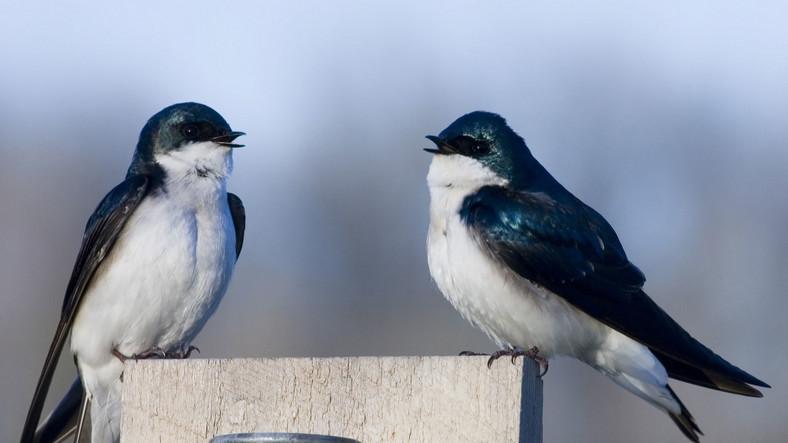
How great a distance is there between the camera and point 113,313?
397cm

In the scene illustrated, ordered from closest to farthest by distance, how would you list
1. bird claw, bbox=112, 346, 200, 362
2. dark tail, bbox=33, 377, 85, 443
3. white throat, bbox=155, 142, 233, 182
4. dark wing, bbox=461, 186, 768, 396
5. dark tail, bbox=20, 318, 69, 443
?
dark tail, bbox=20, 318, 69, 443
dark tail, bbox=33, 377, 85, 443
dark wing, bbox=461, 186, 768, 396
bird claw, bbox=112, 346, 200, 362
white throat, bbox=155, 142, 233, 182

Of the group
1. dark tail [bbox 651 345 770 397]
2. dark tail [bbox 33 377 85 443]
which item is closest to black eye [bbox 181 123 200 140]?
dark tail [bbox 33 377 85 443]

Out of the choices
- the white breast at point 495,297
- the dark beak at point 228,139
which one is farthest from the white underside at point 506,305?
the dark beak at point 228,139

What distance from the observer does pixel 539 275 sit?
12.8ft

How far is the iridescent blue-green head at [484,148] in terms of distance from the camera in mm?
4055

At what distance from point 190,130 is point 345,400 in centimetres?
139

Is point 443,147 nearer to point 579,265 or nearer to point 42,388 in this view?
point 579,265

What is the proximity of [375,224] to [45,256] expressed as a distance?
2587 mm

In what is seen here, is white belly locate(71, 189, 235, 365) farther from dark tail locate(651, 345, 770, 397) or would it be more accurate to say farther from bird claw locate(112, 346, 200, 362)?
dark tail locate(651, 345, 770, 397)

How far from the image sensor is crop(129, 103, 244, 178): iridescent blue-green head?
4.14 metres

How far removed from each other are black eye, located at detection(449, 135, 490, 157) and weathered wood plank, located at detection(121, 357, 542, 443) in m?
1.13

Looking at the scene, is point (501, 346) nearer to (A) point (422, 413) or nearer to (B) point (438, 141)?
(B) point (438, 141)

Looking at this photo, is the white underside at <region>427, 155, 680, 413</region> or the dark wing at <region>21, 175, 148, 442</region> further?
the dark wing at <region>21, 175, 148, 442</region>

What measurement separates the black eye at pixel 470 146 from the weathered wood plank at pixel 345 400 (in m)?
1.13
